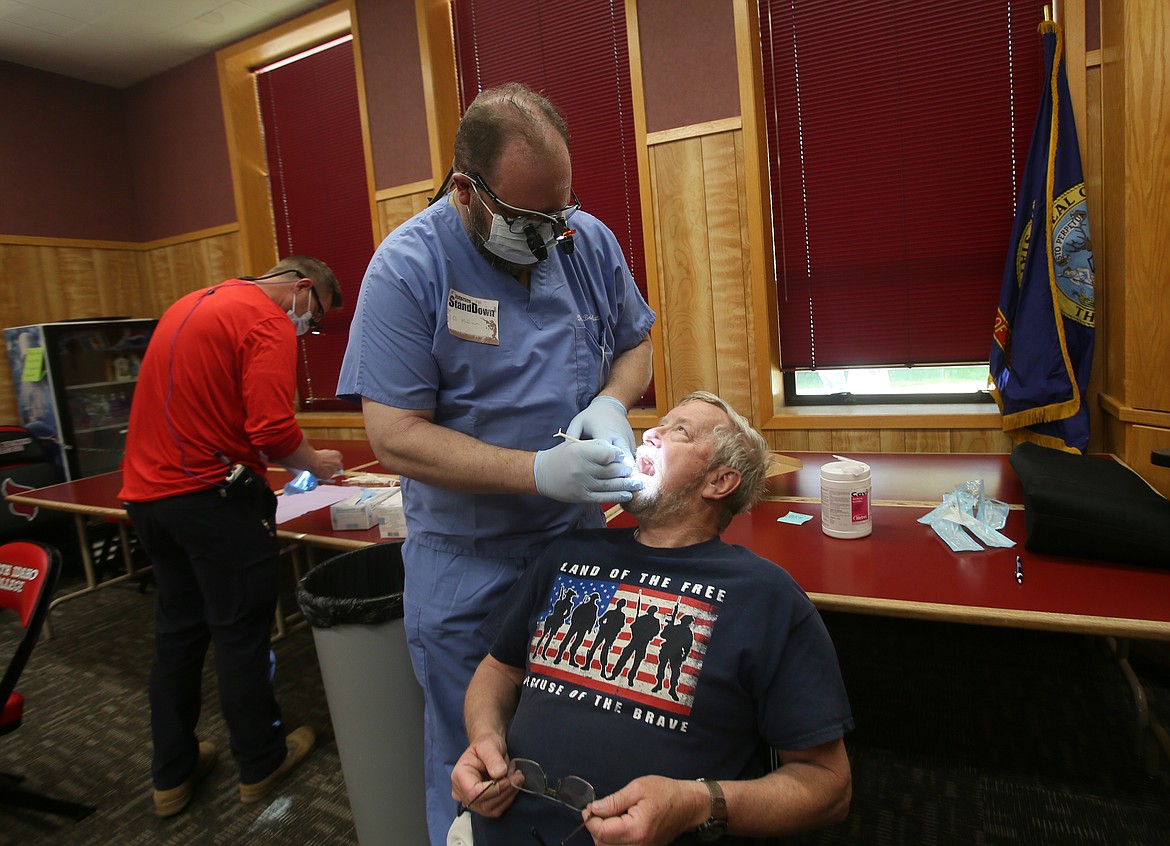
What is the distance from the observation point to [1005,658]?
8.89ft

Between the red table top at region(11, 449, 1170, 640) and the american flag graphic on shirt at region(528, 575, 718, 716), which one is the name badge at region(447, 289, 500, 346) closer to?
the american flag graphic on shirt at region(528, 575, 718, 716)

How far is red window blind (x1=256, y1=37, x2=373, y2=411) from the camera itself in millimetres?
4555

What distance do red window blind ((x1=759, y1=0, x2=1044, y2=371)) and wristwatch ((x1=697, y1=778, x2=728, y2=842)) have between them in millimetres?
2651

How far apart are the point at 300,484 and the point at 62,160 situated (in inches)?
159

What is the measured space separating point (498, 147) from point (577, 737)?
3.38ft

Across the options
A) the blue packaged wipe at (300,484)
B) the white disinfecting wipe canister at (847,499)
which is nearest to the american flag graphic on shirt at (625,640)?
the white disinfecting wipe canister at (847,499)

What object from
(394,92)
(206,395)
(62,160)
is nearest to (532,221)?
(206,395)

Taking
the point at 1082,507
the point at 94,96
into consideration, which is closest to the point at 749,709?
the point at 1082,507

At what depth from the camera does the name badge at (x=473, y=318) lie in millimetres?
1344

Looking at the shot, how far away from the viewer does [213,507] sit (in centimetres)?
214

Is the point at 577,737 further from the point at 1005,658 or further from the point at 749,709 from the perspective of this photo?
the point at 1005,658

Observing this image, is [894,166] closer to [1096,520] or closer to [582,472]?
[1096,520]

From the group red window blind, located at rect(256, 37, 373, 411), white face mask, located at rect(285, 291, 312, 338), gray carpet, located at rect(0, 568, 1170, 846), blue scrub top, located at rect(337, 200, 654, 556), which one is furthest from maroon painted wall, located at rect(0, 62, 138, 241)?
blue scrub top, located at rect(337, 200, 654, 556)

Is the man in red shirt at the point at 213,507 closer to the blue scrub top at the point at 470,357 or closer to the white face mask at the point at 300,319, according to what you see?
the white face mask at the point at 300,319
